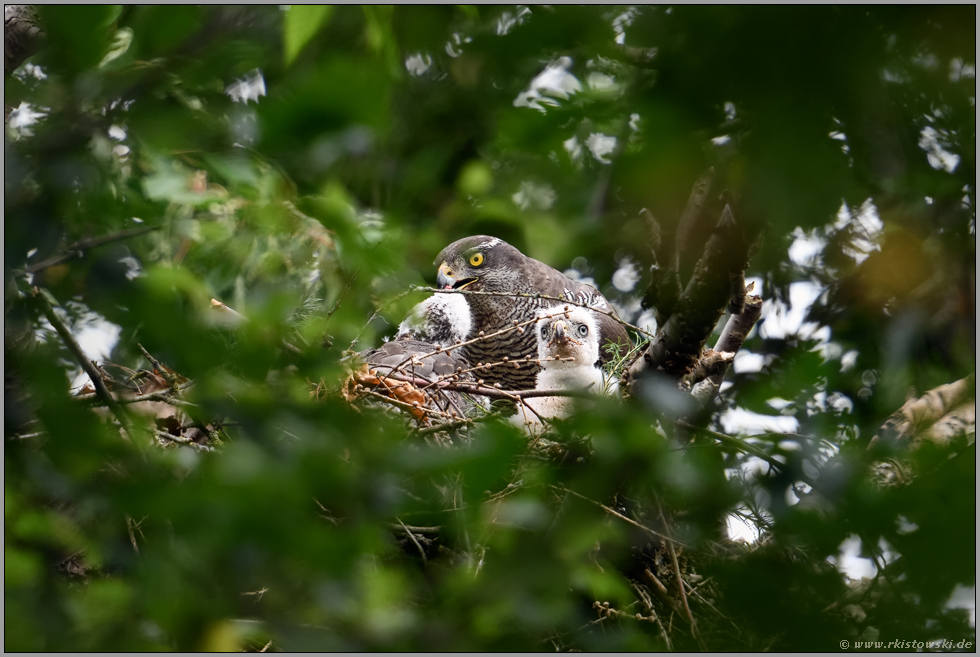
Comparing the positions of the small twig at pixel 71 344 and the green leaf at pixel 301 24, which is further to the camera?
the small twig at pixel 71 344

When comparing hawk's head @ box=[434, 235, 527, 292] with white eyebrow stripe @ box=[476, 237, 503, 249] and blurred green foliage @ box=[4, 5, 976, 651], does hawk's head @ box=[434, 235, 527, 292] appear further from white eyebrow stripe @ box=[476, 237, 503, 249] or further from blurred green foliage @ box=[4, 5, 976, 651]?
blurred green foliage @ box=[4, 5, 976, 651]

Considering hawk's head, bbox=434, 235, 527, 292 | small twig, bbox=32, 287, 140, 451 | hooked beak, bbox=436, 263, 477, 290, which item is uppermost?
small twig, bbox=32, 287, 140, 451

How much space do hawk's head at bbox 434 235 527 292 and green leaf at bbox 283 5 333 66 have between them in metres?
3.46

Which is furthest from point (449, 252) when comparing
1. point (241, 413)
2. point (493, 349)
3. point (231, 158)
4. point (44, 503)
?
point (241, 413)

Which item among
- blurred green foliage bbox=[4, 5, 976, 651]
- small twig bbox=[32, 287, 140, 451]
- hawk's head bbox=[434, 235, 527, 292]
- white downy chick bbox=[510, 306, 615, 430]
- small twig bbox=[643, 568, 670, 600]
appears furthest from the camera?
hawk's head bbox=[434, 235, 527, 292]

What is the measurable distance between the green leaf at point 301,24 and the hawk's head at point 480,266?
11.4ft

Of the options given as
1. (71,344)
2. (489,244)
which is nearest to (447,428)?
(71,344)

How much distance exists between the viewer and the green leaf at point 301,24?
0.76 meters

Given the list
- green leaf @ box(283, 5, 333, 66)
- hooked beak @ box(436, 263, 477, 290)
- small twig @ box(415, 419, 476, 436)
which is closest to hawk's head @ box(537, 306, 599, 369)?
hooked beak @ box(436, 263, 477, 290)

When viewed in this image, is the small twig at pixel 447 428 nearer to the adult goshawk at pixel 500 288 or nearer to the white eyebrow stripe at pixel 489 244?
the adult goshawk at pixel 500 288

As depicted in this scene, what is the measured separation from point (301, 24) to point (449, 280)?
11.8 ft

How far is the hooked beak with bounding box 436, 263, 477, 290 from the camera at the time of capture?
14.3 feet

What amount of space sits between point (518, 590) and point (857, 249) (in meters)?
1.30

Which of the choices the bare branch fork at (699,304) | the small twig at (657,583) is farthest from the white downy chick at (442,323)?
the small twig at (657,583)
